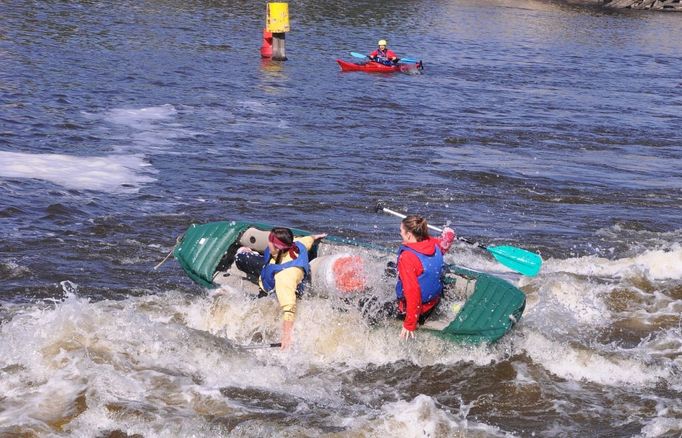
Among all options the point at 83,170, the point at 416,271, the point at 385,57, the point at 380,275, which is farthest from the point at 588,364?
the point at 385,57

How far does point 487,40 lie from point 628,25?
1121 cm

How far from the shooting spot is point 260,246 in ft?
33.9

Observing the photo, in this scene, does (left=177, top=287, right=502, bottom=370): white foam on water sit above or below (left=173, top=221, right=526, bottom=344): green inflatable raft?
below

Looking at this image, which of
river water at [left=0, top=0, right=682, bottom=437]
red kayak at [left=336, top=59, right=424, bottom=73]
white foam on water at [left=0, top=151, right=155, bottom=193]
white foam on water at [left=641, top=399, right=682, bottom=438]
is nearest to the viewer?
white foam on water at [left=641, top=399, right=682, bottom=438]

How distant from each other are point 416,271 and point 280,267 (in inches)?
49.2

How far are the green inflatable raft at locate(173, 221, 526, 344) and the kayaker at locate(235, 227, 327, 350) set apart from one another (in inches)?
14.8

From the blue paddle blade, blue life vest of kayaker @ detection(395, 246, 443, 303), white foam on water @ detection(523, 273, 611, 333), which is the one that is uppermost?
blue life vest of kayaker @ detection(395, 246, 443, 303)

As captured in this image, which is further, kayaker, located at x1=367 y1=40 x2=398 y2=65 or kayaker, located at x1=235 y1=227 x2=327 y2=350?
kayaker, located at x1=367 y1=40 x2=398 y2=65

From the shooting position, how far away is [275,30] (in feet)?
89.4

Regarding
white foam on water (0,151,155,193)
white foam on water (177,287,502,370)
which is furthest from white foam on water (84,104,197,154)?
white foam on water (177,287,502,370)

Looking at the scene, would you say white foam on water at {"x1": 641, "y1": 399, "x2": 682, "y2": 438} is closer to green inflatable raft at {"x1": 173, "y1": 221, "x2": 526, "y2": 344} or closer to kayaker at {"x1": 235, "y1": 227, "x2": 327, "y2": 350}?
green inflatable raft at {"x1": 173, "y1": 221, "x2": 526, "y2": 344}

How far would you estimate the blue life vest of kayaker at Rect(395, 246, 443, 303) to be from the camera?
8.59 meters

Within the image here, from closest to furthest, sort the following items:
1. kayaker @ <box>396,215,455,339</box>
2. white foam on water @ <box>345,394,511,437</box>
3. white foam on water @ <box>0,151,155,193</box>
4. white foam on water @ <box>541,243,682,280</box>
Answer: white foam on water @ <box>345,394,511,437</box>, kayaker @ <box>396,215,455,339</box>, white foam on water @ <box>541,243,682,280</box>, white foam on water @ <box>0,151,155,193</box>

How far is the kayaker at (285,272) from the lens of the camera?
8695mm
